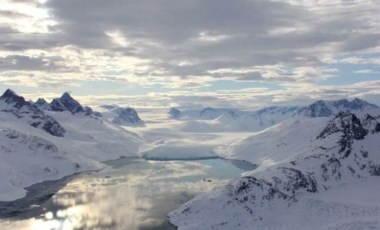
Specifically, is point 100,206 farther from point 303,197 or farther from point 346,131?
point 346,131

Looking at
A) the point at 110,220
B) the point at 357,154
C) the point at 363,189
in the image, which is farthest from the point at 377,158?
the point at 110,220

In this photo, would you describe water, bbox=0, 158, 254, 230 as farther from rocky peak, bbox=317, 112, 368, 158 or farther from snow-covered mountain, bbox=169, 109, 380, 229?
rocky peak, bbox=317, 112, 368, 158

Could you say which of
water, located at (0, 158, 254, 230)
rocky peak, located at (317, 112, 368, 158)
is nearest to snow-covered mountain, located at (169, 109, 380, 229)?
rocky peak, located at (317, 112, 368, 158)

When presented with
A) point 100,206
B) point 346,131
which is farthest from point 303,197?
point 100,206

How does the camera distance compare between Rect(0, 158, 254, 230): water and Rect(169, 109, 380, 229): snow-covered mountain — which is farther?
Rect(0, 158, 254, 230): water

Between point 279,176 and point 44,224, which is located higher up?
point 279,176

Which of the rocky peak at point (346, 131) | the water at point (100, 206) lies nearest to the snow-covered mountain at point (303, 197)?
the rocky peak at point (346, 131)

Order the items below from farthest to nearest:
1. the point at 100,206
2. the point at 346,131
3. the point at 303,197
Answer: the point at 346,131 → the point at 100,206 → the point at 303,197

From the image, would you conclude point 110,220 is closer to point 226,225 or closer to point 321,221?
point 226,225

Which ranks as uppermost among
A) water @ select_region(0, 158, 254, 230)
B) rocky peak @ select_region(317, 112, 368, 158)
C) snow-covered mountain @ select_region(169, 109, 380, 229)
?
rocky peak @ select_region(317, 112, 368, 158)

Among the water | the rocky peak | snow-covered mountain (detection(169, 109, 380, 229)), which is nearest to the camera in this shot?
snow-covered mountain (detection(169, 109, 380, 229))

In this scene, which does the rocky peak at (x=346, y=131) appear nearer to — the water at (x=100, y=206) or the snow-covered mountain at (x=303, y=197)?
the snow-covered mountain at (x=303, y=197)
